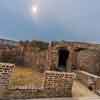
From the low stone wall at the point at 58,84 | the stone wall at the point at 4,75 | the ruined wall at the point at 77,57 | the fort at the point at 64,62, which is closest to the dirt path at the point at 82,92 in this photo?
the fort at the point at 64,62

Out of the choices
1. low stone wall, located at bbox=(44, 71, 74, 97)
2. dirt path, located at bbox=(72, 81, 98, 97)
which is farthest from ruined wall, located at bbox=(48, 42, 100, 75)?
low stone wall, located at bbox=(44, 71, 74, 97)

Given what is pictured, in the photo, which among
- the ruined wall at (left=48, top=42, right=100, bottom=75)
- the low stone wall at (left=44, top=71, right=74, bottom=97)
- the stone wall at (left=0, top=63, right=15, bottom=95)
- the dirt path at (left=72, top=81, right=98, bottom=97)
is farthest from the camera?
the ruined wall at (left=48, top=42, right=100, bottom=75)

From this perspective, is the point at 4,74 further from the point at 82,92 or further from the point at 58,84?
the point at 82,92

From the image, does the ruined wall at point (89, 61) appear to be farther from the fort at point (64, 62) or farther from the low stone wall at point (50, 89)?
the low stone wall at point (50, 89)

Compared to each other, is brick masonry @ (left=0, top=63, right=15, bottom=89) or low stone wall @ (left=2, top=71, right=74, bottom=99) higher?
brick masonry @ (left=0, top=63, right=15, bottom=89)

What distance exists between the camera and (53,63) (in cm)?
918

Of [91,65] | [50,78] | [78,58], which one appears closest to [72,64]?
[78,58]

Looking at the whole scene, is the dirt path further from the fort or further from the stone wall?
the stone wall

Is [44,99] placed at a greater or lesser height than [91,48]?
lesser

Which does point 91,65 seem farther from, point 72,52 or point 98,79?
point 98,79

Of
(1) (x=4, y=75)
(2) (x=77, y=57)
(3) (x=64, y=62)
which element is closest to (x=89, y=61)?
(2) (x=77, y=57)

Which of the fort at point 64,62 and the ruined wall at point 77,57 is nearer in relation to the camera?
the fort at point 64,62

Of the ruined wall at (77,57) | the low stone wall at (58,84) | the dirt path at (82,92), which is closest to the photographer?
the low stone wall at (58,84)

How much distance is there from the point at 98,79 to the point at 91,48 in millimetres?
4227
